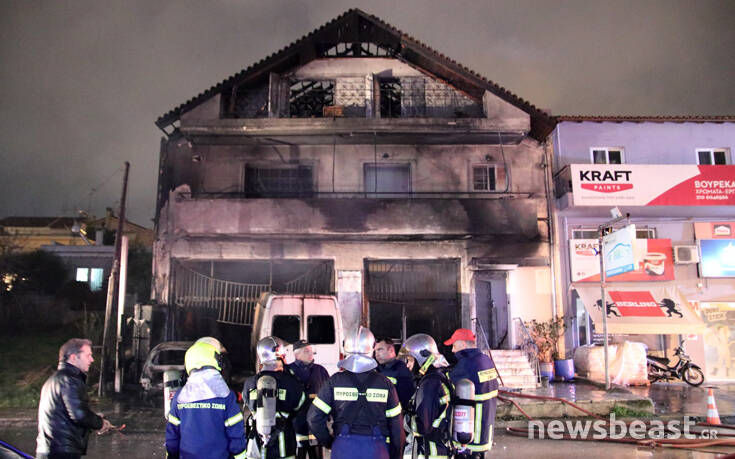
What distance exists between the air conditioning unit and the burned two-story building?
4.26m

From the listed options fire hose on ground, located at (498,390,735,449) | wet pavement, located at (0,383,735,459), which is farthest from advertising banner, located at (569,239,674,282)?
fire hose on ground, located at (498,390,735,449)

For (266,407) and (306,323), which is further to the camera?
(306,323)

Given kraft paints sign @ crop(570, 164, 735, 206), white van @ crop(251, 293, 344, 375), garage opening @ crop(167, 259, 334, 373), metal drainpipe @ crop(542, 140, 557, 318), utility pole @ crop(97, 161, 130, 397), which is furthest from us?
metal drainpipe @ crop(542, 140, 557, 318)

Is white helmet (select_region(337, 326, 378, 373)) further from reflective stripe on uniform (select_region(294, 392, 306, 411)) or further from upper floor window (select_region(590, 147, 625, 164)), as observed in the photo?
upper floor window (select_region(590, 147, 625, 164))

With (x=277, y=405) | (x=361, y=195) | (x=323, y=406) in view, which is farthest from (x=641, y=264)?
(x=323, y=406)

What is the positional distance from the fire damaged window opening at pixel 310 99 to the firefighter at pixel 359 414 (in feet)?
48.4

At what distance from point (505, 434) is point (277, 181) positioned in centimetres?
1071

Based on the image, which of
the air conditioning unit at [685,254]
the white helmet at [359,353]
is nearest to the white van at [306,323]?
the white helmet at [359,353]

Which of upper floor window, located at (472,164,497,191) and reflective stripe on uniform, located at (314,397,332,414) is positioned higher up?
upper floor window, located at (472,164,497,191)

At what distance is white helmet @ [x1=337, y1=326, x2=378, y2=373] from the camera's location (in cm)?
443

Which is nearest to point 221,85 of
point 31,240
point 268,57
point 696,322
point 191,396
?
point 268,57

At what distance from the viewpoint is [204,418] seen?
13.2ft

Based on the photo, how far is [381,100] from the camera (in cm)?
1809

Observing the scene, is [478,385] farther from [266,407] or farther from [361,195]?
[361,195]
